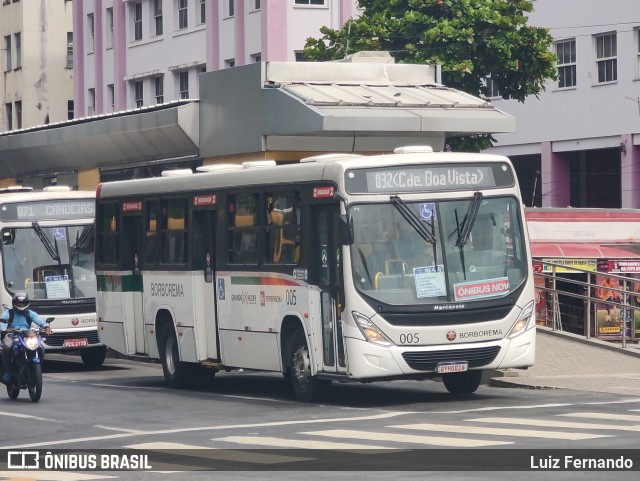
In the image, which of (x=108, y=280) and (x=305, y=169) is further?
(x=108, y=280)

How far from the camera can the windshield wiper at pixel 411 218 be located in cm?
1952

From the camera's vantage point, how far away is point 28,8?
7850 cm

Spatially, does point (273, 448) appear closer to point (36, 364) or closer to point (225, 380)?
point (36, 364)

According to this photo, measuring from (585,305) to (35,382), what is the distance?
34.6 ft

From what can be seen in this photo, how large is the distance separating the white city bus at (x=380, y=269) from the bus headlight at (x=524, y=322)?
0.07 ft

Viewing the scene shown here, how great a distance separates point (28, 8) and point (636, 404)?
207ft

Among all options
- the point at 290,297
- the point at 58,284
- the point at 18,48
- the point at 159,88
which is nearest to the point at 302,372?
the point at 290,297

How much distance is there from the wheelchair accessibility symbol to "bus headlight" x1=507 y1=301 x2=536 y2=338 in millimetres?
1547

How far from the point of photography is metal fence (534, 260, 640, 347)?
93.4ft

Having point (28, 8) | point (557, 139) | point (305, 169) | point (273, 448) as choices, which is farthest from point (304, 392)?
point (28, 8)

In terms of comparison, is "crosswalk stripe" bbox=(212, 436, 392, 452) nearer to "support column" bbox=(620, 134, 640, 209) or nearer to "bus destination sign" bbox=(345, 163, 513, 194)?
"bus destination sign" bbox=(345, 163, 513, 194)

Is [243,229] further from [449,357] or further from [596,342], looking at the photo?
[596,342]

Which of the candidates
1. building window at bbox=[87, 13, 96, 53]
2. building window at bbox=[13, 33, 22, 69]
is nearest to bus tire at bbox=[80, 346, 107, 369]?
building window at bbox=[87, 13, 96, 53]

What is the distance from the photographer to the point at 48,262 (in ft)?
98.3
